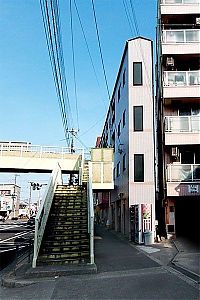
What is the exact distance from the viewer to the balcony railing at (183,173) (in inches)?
640

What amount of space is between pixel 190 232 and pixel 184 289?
444 inches

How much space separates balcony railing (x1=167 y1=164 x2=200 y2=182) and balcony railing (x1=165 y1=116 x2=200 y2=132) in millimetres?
1948

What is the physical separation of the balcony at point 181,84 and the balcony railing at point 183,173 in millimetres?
3867

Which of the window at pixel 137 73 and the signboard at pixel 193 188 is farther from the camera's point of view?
the window at pixel 137 73

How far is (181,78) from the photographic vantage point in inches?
688

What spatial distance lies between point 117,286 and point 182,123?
11.6 metres

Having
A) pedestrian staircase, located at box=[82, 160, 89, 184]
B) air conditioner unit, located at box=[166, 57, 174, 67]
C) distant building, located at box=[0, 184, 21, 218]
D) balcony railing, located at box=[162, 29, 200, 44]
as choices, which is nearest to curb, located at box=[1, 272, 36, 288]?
pedestrian staircase, located at box=[82, 160, 89, 184]

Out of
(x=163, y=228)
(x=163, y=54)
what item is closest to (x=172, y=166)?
(x=163, y=228)

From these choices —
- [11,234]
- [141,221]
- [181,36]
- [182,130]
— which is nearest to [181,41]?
[181,36]

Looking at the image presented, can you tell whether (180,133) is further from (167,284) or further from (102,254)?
(167,284)

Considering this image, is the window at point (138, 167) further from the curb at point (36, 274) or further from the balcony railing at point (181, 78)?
the curb at point (36, 274)

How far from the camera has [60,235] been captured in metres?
10.8

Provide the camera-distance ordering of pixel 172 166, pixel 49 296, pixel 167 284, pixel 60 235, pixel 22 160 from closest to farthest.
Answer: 1. pixel 49 296
2. pixel 167 284
3. pixel 60 235
4. pixel 172 166
5. pixel 22 160

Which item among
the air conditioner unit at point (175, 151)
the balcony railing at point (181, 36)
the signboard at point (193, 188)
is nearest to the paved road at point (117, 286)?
the signboard at point (193, 188)
